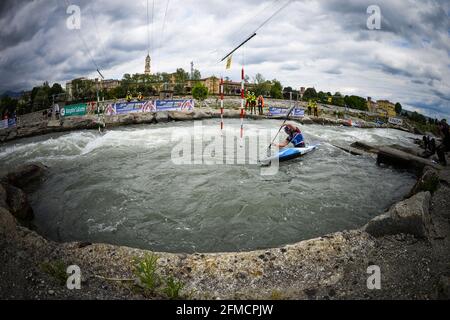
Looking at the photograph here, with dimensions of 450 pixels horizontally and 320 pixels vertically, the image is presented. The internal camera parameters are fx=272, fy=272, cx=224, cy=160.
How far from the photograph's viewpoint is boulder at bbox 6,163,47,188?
10.7 m

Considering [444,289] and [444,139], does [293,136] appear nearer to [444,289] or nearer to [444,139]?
[444,139]

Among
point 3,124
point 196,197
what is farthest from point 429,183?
point 3,124

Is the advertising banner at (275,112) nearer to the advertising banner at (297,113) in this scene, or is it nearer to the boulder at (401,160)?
the advertising banner at (297,113)

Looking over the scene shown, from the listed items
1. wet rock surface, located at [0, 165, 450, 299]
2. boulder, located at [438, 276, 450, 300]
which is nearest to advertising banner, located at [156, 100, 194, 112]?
wet rock surface, located at [0, 165, 450, 299]

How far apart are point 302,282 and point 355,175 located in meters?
9.59

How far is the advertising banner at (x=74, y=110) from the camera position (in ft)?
81.2

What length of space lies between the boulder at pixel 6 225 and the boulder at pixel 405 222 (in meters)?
8.08

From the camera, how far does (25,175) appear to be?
11.4m

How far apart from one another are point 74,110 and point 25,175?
15591mm

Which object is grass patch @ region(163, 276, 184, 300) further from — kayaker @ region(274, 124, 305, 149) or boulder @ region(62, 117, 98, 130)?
boulder @ region(62, 117, 98, 130)

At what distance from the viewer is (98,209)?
9.18 meters
